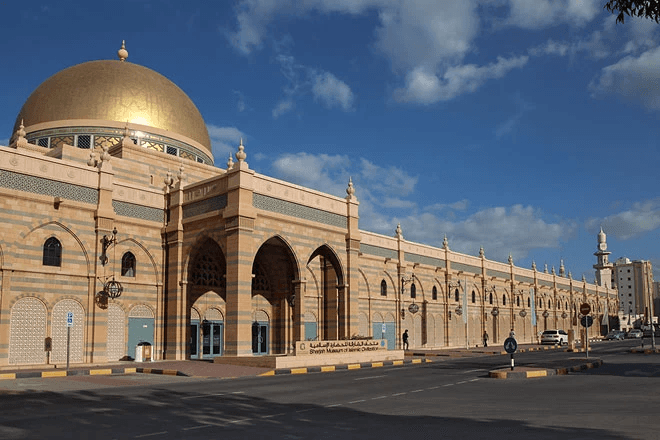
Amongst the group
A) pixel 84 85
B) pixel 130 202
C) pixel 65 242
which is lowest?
pixel 65 242

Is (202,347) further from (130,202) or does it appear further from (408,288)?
(408,288)

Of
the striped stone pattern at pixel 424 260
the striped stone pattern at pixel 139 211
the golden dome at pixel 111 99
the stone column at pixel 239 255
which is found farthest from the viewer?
the striped stone pattern at pixel 424 260

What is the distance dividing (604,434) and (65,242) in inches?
879

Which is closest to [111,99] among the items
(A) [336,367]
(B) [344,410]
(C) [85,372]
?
(C) [85,372]

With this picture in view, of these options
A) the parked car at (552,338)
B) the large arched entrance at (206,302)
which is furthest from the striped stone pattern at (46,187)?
the parked car at (552,338)

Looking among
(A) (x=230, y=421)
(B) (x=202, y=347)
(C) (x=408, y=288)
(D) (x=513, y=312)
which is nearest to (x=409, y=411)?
(A) (x=230, y=421)

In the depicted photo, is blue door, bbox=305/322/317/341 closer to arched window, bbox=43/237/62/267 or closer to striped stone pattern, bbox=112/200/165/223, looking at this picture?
striped stone pattern, bbox=112/200/165/223

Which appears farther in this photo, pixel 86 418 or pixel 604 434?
pixel 86 418

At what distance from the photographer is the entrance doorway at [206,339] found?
30.5 metres

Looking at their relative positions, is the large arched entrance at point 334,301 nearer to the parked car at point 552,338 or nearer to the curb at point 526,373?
the curb at point 526,373

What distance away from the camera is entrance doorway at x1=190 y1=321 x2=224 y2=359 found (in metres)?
30.5

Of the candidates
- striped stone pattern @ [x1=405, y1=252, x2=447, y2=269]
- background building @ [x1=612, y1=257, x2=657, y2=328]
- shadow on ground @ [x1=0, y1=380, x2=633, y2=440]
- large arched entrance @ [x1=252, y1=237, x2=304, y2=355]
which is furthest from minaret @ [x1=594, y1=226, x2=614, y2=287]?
shadow on ground @ [x1=0, y1=380, x2=633, y2=440]

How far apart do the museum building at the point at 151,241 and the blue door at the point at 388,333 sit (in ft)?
1.07

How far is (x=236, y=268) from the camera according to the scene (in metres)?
25.7
